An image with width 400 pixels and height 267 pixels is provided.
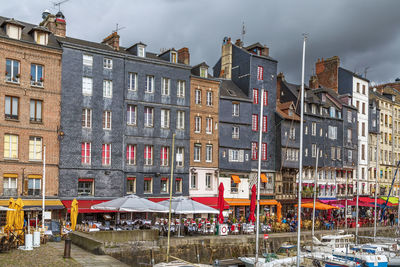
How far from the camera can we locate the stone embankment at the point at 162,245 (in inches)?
938

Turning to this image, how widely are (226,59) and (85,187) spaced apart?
23.8 meters

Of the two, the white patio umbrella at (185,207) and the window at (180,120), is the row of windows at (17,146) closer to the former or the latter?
the white patio umbrella at (185,207)

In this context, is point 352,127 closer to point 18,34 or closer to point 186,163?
point 186,163

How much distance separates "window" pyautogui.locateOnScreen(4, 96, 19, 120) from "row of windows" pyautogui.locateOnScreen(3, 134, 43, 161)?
141cm

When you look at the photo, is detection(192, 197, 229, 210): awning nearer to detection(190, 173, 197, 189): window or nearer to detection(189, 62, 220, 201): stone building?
detection(189, 62, 220, 201): stone building

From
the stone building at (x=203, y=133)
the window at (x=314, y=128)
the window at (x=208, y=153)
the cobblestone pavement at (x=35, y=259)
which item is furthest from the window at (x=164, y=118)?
the window at (x=314, y=128)

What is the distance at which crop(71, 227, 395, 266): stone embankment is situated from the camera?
23819mm

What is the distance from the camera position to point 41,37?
109ft

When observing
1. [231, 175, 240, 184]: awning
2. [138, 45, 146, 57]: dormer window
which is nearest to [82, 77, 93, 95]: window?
[138, 45, 146, 57]: dormer window

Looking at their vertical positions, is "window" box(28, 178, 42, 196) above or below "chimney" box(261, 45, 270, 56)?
below

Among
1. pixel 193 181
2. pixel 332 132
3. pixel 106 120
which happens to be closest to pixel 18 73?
pixel 106 120

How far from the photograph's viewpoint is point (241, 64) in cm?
4831

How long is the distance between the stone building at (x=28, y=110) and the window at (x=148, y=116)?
7.62 m

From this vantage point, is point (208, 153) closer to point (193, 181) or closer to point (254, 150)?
point (193, 181)
